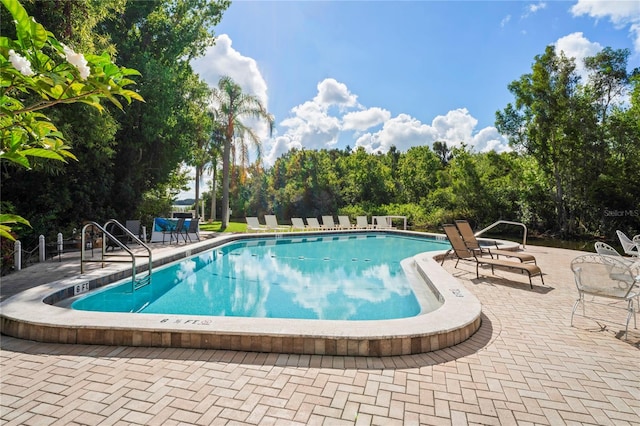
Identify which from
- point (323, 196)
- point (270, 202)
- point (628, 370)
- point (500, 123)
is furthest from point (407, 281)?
point (270, 202)

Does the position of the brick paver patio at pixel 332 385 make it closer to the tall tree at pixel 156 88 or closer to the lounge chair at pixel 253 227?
the tall tree at pixel 156 88

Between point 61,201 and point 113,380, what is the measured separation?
31.3 ft

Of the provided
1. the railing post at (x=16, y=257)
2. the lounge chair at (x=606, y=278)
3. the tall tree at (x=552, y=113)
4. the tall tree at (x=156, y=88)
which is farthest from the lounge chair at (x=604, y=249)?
the tall tree at (x=552, y=113)

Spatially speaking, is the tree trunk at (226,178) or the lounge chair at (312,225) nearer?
the lounge chair at (312,225)

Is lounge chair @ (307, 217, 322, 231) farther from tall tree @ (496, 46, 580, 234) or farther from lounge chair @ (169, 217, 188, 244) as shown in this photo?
tall tree @ (496, 46, 580, 234)

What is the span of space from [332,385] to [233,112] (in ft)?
60.2

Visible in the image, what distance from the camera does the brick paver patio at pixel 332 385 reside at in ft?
7.48

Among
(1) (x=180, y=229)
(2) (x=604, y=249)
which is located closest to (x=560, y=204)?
(2) (x=604, y=249)

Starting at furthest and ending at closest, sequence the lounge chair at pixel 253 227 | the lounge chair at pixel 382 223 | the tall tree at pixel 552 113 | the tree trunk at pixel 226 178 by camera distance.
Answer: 1. the lounge chair at pixel 382 223
2. the tree trunk at pixel 226 178
3. the tall tree at pixel 552 113
4. the lounge chair at pixel 253 227

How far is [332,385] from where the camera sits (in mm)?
2680

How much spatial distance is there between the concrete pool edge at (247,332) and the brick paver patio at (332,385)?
10cm

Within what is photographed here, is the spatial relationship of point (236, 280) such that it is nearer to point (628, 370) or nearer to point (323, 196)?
point (628, 370)

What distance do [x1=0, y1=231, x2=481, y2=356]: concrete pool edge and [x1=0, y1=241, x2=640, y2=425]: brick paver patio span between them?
10cm

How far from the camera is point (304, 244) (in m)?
13.8
